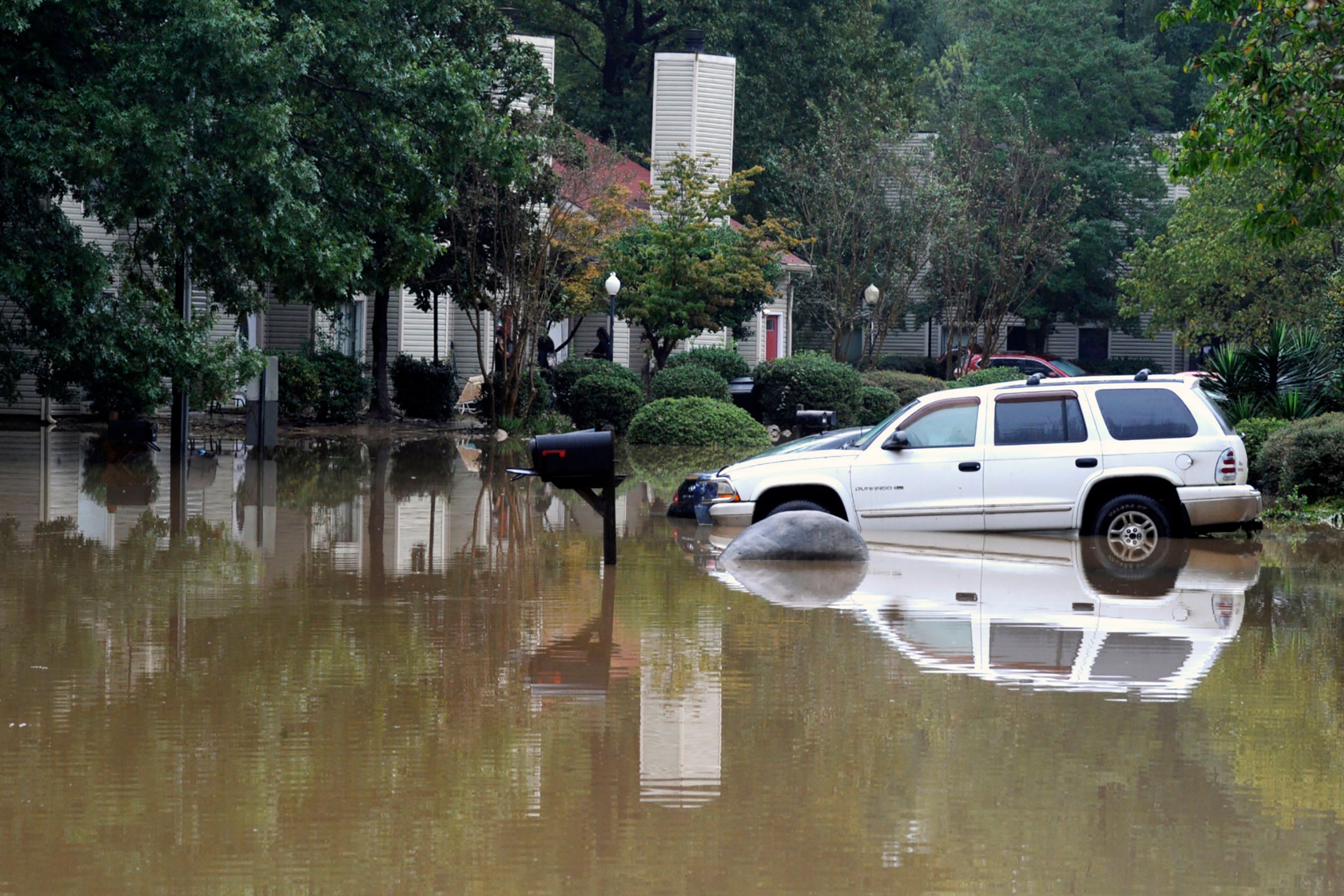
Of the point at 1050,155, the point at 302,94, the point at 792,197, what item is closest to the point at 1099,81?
the point at 1050,155

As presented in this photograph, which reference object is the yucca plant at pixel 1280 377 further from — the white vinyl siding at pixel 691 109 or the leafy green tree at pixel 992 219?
the white vinyl siding at pixel 691 109

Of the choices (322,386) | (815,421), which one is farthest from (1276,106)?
(322,386)

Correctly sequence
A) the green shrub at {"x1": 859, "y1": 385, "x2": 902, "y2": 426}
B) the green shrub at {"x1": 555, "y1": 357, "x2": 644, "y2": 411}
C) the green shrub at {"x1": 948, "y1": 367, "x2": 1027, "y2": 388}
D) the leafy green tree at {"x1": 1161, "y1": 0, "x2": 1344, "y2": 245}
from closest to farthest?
the leafy green tree at {"x1": 1161, "y1": 0, "x2": 1344, "y2": 245}
the green shrub at {"x1": 555, "y1": 357, "x2": 644, "y2": 411}
the green shrub at {"x1": 859, "y1": 385, "x2": 902, "y2": 426}
the green shrub at {"x1": 948, "y1": 367, "x2": 1027, "y2": 388}

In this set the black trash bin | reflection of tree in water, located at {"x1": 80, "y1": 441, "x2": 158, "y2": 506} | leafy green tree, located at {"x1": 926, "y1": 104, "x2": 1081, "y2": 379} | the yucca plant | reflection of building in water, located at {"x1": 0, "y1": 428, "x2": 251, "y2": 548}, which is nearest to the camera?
reflection of building in water, located at {"x1": 0, "y1": 428, "x2": 251, "y2": 548}

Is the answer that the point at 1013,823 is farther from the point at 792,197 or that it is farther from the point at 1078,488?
the point at 792,197

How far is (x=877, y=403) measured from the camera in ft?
118

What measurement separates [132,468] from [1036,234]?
31695mm

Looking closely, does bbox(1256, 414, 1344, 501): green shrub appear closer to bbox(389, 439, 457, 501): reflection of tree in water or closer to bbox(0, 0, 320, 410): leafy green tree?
bbox(389, 439, 457, 501): reflection of tree in water

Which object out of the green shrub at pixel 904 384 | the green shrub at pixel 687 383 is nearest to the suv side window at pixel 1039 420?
the green shrub at pixel 687 383

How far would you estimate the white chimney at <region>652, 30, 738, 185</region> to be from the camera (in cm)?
4469

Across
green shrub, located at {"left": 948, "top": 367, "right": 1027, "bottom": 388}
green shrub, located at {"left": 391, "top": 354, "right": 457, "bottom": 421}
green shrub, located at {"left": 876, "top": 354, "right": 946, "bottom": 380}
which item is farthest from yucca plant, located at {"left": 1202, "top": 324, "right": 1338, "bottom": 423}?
green shrub, located at {"left": 876, "top": 354, "right": 946, "bottom": 380}

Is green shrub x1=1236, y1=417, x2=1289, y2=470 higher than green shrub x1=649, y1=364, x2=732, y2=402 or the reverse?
the reverse

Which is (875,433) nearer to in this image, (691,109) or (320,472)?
(320,472)

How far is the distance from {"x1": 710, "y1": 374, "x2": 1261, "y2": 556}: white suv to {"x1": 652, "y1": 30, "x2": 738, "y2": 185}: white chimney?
99.5 feet
